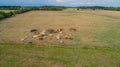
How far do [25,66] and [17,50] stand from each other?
2911 millimetres

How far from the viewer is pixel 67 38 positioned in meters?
17.2

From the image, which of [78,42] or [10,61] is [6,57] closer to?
[10,61]

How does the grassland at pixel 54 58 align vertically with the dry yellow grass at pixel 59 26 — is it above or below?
above

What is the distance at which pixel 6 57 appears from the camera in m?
10.6

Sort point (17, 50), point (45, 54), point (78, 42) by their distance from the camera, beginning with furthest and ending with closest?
1. point (78, 42)
2. point (17, 50)
3. point (45, 54)

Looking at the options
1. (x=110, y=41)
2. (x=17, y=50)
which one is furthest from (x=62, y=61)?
(x=110, y=41)

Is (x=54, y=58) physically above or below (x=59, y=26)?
above

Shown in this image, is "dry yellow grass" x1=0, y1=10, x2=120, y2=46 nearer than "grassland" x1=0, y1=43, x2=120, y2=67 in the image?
No

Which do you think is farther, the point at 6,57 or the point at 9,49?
the point at 9,49

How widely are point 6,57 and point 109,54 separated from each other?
4948 millimetres

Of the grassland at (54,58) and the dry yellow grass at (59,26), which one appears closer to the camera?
the grassland at (54,58)

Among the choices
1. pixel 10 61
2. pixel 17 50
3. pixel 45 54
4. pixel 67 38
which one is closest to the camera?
pixel 10 61

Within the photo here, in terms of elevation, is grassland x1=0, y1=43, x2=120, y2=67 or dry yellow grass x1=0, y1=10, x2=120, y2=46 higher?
grassland x1=0, y1=43, x2=120, y2=67

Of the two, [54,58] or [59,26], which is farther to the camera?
[59,26]
